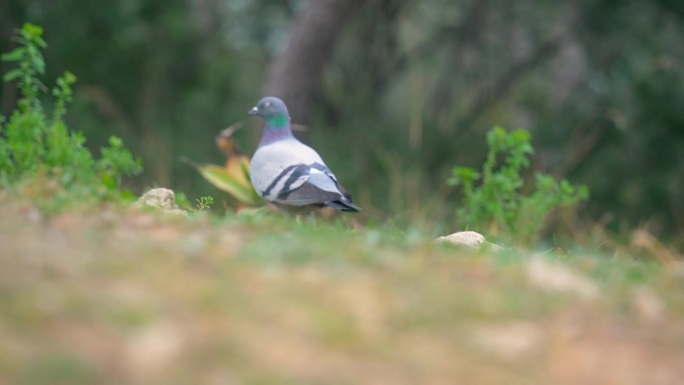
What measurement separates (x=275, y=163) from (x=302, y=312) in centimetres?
275

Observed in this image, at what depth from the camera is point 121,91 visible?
559 inches

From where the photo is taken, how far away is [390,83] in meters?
17.5

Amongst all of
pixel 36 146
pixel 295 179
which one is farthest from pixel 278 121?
pixel 36 146

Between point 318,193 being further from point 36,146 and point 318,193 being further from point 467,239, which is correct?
point 36,146

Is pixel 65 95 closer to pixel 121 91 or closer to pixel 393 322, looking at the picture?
pixel 393 322

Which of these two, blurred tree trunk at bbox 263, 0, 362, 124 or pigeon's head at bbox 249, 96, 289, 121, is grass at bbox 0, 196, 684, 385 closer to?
pigeon's head at bbox 249, 96, 289, 121

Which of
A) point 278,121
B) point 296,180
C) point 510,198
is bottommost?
point 296,180

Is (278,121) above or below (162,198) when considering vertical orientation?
above

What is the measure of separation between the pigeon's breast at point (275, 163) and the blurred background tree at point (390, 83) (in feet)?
15.7

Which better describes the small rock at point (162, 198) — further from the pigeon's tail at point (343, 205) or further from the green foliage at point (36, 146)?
the pigeon's tail at point (343, 205)

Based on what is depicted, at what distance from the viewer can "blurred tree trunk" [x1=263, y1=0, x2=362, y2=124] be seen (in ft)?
40.9


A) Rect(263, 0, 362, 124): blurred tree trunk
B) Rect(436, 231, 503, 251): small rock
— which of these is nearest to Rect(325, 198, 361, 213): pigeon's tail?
Rect(436, 231, 503, 251): small rock

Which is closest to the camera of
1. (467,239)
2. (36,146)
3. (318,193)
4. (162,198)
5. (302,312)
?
(302,312)

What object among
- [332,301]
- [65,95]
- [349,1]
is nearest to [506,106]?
[349,1]
